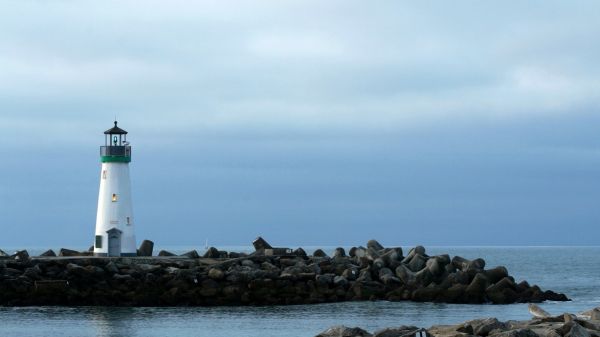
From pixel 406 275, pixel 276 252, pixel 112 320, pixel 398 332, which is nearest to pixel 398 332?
pixel 398 332

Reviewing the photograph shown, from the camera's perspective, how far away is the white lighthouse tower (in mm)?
39594

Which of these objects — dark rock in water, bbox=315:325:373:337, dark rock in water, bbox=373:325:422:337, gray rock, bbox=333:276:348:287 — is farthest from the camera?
gray rock, bbox=333:276:348:287

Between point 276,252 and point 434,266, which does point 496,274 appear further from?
point 276,252

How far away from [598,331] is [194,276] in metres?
15.6

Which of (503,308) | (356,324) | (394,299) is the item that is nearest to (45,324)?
(356,324)

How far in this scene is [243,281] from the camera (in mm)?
36375

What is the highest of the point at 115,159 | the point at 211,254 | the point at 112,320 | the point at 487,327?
the point at 115,159

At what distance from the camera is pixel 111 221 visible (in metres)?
39.7

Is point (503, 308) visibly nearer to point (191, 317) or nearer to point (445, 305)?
point (445, 305)

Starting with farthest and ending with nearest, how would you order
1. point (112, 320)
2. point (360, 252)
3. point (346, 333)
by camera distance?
point (360, 252) < point (112, 320) < point (346, 333)

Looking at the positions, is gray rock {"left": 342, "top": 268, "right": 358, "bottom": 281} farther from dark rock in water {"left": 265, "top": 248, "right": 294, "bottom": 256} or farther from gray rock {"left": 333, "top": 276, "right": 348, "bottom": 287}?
dark rock in water {"left": 265, "top": 248, "right": 294, "bottom": 256}

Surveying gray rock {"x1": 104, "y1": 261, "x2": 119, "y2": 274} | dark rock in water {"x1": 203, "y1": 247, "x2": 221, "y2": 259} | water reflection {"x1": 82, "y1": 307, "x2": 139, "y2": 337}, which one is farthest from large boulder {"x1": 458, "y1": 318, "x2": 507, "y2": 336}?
dark rock in water {"x1": 203, "y1": 247, "x2": 221, "y2": 259}

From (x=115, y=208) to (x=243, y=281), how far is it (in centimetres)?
596

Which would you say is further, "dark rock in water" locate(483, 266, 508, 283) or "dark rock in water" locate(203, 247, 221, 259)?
"dark rock in water" locate(203, 247, 221, 259)
